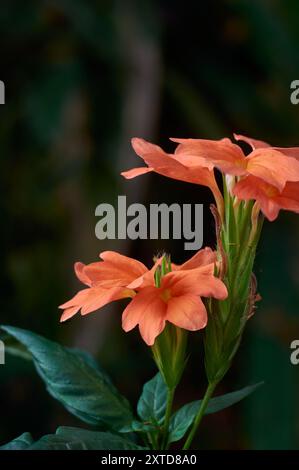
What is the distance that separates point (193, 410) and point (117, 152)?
1.04 meters

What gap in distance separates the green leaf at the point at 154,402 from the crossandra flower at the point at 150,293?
0.10m

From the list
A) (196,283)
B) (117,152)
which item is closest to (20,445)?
(196,283)

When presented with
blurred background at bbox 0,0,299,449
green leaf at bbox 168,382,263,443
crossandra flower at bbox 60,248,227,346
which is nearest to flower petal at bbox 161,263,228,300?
crossandra flower at bbox 60,248,227,346

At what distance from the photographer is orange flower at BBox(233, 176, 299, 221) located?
416 mm

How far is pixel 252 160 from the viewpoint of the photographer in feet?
1.47

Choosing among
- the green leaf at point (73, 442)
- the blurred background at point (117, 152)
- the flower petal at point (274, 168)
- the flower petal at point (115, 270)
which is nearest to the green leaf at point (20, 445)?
→ the green leaf at point (73, 442)

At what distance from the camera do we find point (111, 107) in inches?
61.0

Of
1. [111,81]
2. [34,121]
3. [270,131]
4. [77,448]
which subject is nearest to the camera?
[77,448]

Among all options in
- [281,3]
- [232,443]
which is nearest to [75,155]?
[281,3]

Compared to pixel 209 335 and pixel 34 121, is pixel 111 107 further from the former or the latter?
pixel 209 335

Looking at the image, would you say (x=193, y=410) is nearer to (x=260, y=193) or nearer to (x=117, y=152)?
(x=260, y=193)

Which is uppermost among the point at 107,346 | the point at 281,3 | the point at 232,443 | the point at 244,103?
the point at 281,3

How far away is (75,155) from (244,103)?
39 cm

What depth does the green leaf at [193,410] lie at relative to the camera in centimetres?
49
